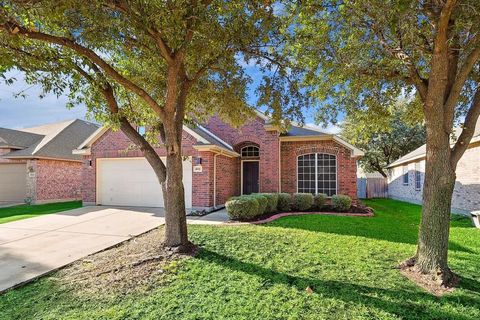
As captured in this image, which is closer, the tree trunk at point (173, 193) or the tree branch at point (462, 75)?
the tree branch at point (462, 75)

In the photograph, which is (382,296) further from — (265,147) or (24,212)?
(24,212)

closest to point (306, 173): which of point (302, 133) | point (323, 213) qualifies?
point (302, 133)

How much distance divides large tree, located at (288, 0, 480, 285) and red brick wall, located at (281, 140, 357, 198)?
6826 mm

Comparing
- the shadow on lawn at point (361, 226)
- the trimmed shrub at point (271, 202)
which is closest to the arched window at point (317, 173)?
the trimmed shrub at point (271, 202)

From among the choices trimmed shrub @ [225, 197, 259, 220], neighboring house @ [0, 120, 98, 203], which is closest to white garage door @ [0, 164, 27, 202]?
neighboring house @ [0, 120, 98, 203]

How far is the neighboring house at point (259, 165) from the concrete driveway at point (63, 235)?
1434 mm

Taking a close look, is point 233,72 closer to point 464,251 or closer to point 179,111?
point 179,111

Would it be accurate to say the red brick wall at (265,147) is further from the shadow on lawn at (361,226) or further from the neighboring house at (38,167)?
the neighboring house at (38,167)

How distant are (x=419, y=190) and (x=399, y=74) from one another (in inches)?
594

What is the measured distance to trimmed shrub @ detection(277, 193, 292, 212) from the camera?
1316 centimetres

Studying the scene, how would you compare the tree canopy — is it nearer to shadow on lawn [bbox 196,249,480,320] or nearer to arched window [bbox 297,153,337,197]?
shadow on lawn [bbox 196,249,480,320]

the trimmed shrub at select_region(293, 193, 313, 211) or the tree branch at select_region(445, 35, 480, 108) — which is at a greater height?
the tree branch at select_region(445, 35, 480, 108)

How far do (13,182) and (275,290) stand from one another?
20.1 meters

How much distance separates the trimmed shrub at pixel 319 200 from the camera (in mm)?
13836
